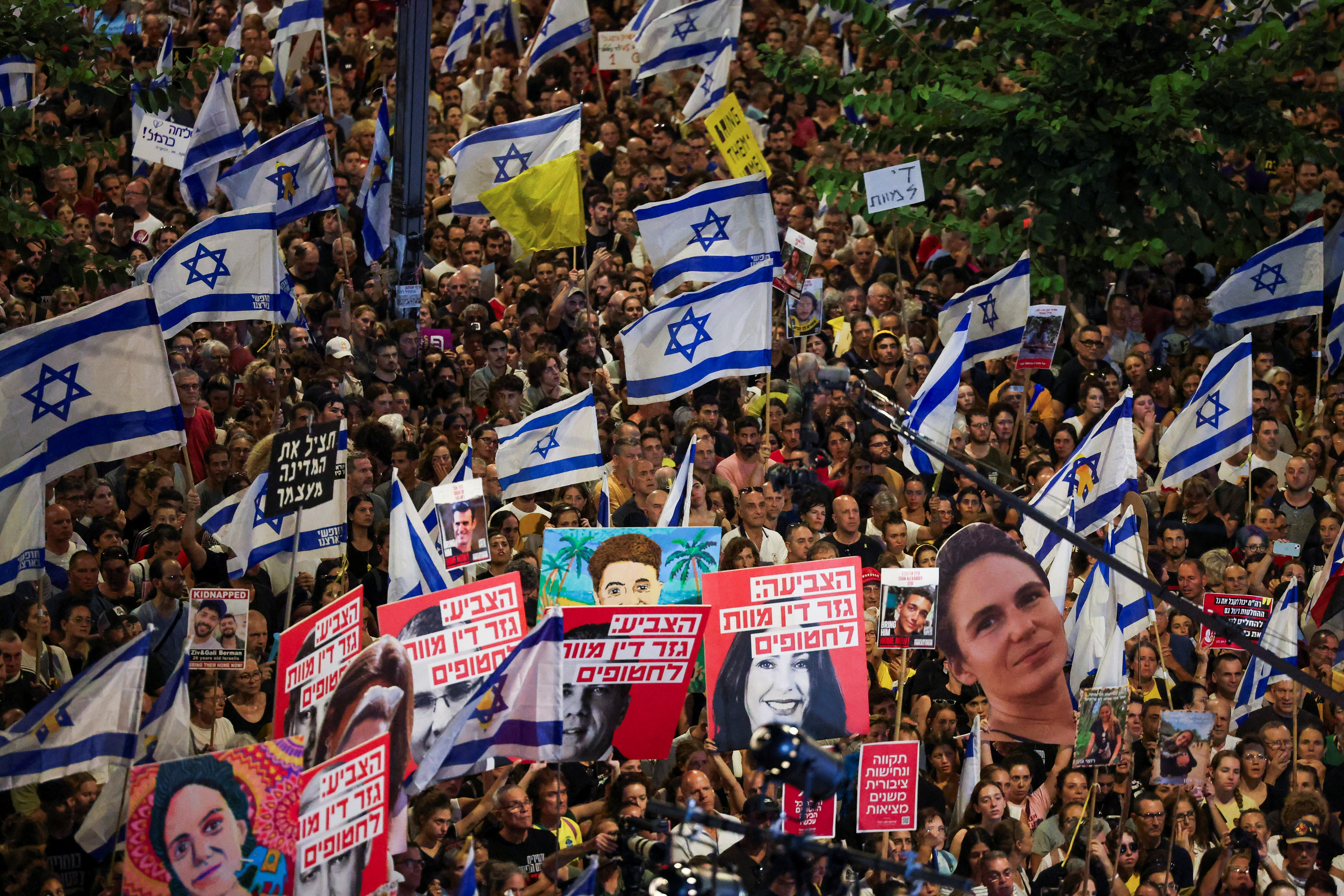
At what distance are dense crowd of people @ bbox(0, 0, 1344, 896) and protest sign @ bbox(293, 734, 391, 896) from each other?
780 mm

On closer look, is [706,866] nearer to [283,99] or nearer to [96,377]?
[96,377]

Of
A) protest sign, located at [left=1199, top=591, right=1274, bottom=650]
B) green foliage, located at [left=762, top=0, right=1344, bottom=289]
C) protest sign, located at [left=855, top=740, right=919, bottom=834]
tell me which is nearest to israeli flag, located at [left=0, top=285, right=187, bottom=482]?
protest sign, located at [left=855, top=740, right=919, bottom=834]

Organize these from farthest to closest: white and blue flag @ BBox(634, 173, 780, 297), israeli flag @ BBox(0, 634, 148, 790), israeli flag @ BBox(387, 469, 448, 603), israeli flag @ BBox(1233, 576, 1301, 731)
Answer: white and blue flag @ BBox(634, 173, 780, 297) → israeli flag @ BBox(1233, 576, 1301, 731) → israeli flag @ BBox(387, 469, 448, 603) → israeli flag @ BBox(0, 634, 148, 790)

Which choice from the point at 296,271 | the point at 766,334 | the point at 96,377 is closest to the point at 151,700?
the point at 96,377

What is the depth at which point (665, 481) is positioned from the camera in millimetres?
12031

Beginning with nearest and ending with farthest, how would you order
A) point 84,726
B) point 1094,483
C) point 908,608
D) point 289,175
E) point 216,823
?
point 216,823
point 84,726
point 908,608
point 1094,483
point 289,175

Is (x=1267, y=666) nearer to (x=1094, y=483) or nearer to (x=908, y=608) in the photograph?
(x=1094, y=483)

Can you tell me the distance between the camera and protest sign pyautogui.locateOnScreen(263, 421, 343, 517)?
9.94 m

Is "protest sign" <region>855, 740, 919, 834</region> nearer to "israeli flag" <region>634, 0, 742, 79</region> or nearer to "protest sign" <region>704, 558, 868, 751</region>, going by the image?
"protest sign" <region>704, 558, 868, 751</region>

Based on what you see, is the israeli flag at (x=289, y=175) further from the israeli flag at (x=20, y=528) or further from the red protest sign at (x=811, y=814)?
the red protest sign at (x=811, y=814)

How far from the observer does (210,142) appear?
15156 mm

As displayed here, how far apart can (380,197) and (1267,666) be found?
25.0ft

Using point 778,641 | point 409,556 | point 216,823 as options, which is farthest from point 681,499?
point 216,823

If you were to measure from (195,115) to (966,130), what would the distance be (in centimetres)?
637
